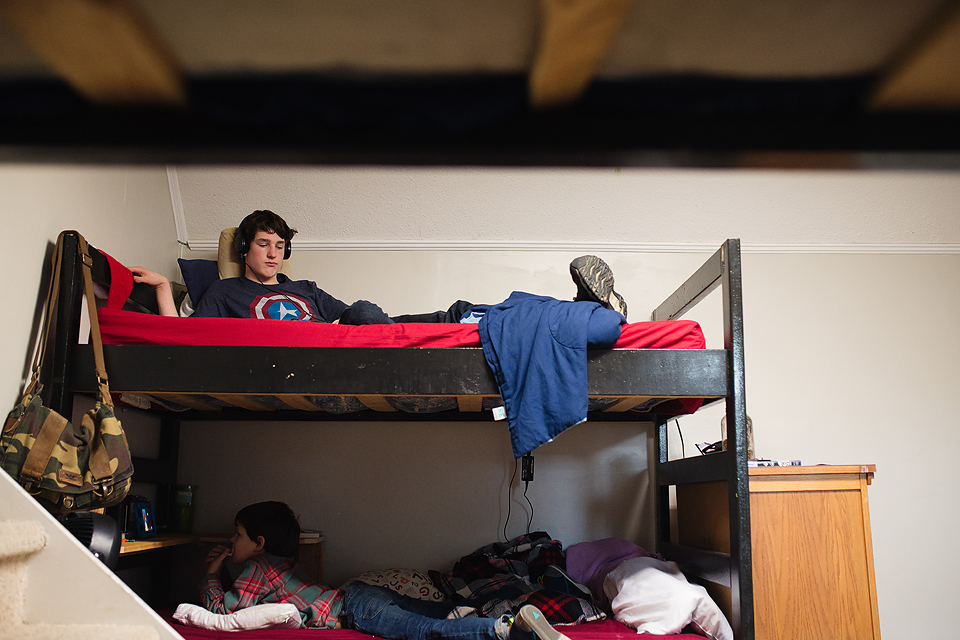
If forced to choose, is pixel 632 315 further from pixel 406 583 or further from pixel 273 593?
pixel 273 593

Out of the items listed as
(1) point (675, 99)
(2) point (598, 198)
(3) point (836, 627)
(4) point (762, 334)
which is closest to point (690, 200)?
(2) point (598, 198)

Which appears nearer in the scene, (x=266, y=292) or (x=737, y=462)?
(x=737, y=462)

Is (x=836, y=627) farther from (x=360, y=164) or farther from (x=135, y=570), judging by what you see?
(x=135, y=570)

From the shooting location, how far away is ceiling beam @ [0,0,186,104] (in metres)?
0.36

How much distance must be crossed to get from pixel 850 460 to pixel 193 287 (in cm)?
283

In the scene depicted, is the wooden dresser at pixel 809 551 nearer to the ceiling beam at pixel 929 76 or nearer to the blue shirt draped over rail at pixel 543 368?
the blue shirt draped over rail at pixel 543 368

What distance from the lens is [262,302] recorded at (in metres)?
2.46

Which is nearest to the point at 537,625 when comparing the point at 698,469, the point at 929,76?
the point at 698,469

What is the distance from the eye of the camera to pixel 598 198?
2.93 metres

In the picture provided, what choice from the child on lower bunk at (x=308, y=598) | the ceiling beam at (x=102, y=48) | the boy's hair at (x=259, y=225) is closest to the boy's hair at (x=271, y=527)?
the child on lower bunk at (x=308, y=598)

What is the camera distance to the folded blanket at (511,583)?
201 centimetres

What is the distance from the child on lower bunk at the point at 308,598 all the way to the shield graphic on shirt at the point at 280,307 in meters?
0.67

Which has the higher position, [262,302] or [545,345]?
[262,302]

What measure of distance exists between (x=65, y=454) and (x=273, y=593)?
76 cm
